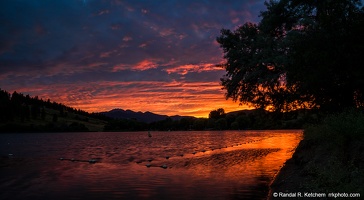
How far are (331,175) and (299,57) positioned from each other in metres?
12.5

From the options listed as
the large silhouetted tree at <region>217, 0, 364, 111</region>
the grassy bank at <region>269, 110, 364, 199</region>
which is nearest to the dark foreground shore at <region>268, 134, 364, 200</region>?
the grassy bank at <region>269, 110, 364, 199</region>

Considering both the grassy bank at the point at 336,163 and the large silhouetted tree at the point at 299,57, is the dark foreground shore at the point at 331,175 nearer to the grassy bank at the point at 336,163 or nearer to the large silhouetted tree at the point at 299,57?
the grassy bank at the point at 336,163

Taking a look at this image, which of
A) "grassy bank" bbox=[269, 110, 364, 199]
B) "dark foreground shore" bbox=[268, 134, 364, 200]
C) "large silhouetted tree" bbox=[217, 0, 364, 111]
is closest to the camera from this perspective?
"dark foreground shore" bbox=[268, 134, 364, 200]

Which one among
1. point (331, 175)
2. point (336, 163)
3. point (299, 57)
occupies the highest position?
point (299, 57)

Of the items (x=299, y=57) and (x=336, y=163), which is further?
(x=299, y=57)

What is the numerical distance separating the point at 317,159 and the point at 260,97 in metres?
12.7

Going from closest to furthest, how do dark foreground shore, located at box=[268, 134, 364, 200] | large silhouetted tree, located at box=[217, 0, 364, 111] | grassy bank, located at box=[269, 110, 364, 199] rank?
1. dark foreground shore, located at box=[268, 134, 364, 200]
2. grassy bank, located at box=[269, 110, 364, 199]
3. large silhouetted tree, located at box=[217, 0, 364, 111]

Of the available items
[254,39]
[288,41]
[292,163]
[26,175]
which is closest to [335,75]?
[288,41]

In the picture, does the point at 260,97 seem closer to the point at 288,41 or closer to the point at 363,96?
the point at 288,41

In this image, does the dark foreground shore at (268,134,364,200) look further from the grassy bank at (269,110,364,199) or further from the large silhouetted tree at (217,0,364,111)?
the large silhouetted tree at (217,0,364,111)

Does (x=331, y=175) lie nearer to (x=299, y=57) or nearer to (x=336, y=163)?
(x=336, y=163)

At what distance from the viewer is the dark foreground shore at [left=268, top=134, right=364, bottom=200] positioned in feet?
41.1

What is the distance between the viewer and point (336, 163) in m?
15.3

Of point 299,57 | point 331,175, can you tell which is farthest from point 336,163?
point 299,57
